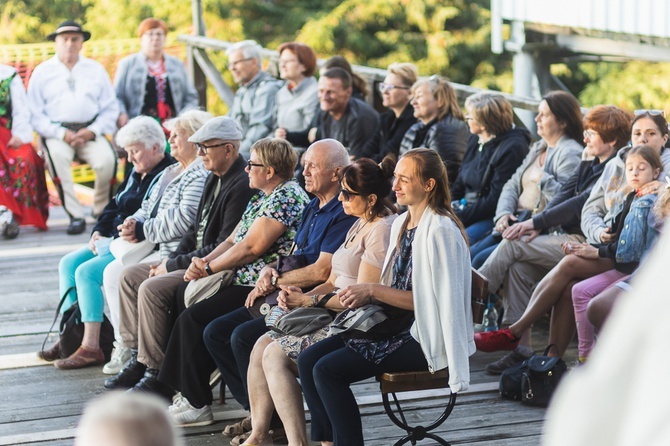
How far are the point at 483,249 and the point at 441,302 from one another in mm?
1833

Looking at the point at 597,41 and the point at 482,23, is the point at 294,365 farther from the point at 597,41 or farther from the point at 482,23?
the point at 482,23

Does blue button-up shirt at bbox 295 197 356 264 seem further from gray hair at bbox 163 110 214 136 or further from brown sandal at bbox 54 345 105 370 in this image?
brown sandal at bbox 54 345 105 370

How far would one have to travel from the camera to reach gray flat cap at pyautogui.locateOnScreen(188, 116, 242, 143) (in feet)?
15.4

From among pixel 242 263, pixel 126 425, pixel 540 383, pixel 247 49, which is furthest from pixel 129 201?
pixel 126 425

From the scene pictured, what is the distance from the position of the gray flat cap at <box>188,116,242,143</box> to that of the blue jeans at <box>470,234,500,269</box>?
137 centimetres

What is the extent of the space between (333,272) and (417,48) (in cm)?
1407

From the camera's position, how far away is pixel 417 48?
17.5 m

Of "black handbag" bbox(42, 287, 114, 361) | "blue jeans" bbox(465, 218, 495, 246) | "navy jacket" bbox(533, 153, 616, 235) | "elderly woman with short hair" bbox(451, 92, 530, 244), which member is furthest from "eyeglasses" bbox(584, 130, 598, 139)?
"black handbag" bbox(42, 287, 114, 361)

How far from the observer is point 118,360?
512cm

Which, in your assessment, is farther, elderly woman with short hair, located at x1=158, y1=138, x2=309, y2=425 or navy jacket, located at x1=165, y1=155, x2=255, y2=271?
navy jacket, located at x1=165, y1=155, x2=255, y2=271

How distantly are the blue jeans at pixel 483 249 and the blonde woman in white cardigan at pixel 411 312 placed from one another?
1.56 meters

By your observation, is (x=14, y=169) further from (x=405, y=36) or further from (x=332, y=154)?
(x=405, y=36)

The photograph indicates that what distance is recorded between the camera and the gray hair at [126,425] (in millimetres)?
1250

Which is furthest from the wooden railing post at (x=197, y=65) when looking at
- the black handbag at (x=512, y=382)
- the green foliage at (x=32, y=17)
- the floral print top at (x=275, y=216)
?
the green foliage at (x=32, y=17)
